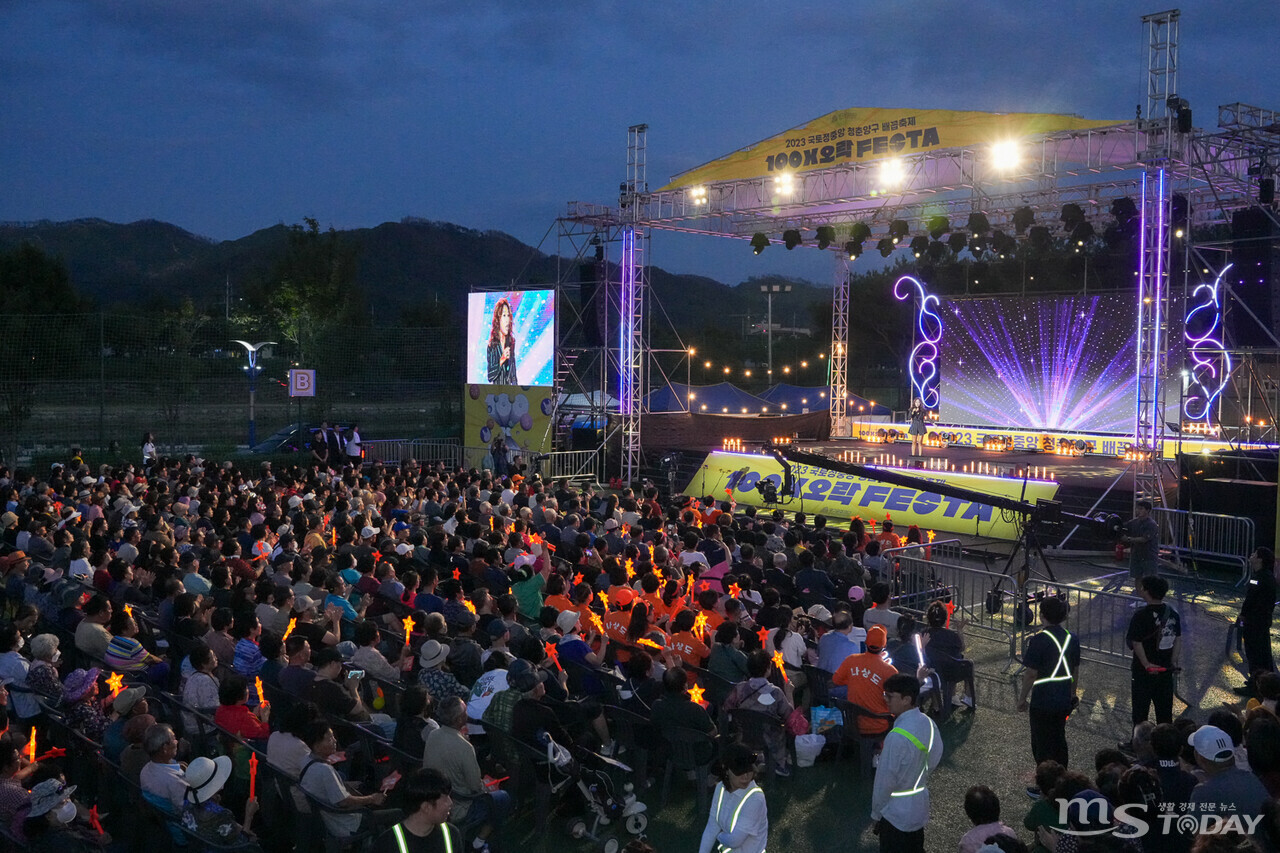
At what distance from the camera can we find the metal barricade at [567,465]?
21797 millimetres

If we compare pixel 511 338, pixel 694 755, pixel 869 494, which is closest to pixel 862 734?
pixel 694 755

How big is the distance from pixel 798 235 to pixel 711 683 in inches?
622

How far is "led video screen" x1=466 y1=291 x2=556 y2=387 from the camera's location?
22.0 meters

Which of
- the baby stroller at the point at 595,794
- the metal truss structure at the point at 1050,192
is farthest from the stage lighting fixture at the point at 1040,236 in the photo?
the baby stroller at the point at 595,794

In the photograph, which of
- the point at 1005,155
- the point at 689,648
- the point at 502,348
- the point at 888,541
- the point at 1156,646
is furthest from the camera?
the point at 502,348

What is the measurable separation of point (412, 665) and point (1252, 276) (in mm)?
19011

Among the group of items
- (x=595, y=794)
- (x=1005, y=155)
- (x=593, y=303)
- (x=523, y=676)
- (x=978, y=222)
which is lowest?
(x=595, y=794)

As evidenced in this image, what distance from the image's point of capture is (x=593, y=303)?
22156mm

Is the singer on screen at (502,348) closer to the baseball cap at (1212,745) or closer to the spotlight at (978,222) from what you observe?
the spotlight at (978,222)

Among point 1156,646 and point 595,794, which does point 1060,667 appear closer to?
point 1156,646

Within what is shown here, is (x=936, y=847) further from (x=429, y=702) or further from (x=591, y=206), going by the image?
(x=591, y=206)

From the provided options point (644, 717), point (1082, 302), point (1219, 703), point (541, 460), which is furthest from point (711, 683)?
point (1082, 302)

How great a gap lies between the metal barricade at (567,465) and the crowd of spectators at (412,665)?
1009cm

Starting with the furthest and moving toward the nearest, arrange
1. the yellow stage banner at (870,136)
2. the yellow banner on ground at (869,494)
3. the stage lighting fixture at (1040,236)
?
the stage lighting fixture at (1040,236)
the yellow banner on ground at (869,494)
the yellow stage banner at (870,136)
